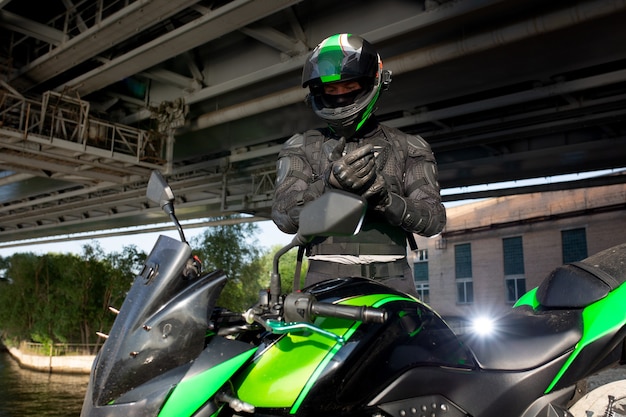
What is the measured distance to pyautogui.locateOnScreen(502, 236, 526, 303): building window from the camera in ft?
114

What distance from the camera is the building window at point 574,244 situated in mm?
31234

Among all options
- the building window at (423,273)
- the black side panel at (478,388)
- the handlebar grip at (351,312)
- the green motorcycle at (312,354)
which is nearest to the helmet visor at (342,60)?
the green motorcycle at (312,354)

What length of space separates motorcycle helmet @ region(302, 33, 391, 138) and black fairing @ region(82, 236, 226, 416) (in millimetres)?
1053

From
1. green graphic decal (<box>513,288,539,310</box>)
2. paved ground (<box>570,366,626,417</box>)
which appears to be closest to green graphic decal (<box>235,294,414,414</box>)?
green graphic decal (<box>513,288,539,310</box>)

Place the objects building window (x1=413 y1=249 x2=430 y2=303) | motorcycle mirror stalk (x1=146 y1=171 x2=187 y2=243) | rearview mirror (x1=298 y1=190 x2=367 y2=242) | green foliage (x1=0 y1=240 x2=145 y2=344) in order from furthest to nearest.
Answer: building window (x1=413 y1=249 x2=430 y2=303) < green foliage (x1=0 y1=240 x2=145 y2=344) < motorcycle mirror stalk (x1=146 y1=171 x2=187 y2=243) < rearview mirror (x1=298 y1=190 x2=367 y2=242)

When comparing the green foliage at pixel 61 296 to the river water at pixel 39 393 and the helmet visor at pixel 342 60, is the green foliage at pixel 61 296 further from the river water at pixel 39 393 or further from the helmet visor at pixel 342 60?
the helmet visor at pixel 342 60

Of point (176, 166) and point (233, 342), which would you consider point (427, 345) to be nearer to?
point (233, 342)

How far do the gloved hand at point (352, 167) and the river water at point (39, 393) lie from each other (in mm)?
10287

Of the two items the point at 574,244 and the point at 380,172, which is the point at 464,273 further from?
the point at 380,172

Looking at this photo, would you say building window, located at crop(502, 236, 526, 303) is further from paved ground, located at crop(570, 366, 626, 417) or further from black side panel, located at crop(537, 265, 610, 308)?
black side panel, located at crop(537, 265, 610, 308)

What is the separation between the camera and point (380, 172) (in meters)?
2.55

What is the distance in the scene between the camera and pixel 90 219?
1069 inches

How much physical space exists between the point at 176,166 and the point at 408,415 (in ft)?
59.4

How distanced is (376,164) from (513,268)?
118 ft
